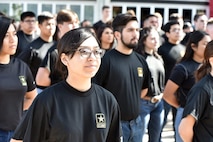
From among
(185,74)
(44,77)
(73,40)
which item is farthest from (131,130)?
(73,40)

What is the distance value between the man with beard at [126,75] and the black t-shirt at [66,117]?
1.77 meters

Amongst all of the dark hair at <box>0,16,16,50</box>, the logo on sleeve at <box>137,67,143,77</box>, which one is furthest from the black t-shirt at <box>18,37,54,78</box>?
the dark hair at <box>0,16,16,50</box>

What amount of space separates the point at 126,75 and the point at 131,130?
53cm

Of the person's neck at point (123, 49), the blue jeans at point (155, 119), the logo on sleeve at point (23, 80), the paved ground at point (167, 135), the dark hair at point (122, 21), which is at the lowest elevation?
the paved ground at point (167, 135)

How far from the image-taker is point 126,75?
15.1 feet

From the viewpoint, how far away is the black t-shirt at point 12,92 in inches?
154

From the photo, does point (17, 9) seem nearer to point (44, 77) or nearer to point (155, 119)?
point (155, 119)

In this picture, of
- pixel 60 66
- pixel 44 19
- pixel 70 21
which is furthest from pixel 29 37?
pixel 60 66

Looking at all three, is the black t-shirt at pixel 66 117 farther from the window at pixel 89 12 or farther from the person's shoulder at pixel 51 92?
the window at pixel 89 12

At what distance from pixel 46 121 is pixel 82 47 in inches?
18.1

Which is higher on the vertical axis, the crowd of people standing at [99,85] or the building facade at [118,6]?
the building facade at [118,6]

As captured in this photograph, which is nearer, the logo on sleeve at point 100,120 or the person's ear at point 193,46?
the logo on sleeve at point 100,120

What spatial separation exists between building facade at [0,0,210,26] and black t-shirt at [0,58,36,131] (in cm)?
1169

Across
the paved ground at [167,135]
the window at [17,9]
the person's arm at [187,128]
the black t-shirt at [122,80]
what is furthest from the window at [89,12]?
the person's arm at [187,128]
